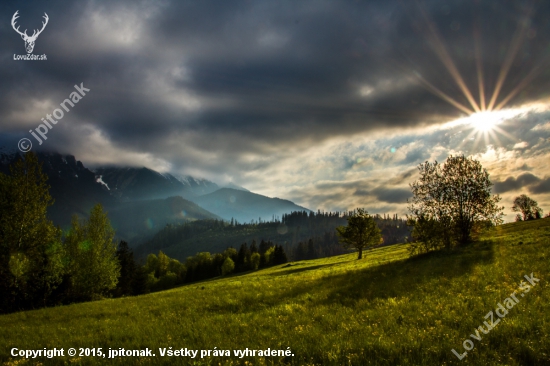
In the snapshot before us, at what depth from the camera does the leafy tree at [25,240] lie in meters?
25.8

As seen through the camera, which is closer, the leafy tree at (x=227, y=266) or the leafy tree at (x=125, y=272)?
the leafy tree at (x=125, y=272)

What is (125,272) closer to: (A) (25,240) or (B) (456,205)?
(A) (25,240)

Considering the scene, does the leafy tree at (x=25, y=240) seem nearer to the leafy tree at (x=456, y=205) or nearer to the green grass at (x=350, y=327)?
the green grass at (x=350, y=327)

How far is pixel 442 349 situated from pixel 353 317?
4.01m

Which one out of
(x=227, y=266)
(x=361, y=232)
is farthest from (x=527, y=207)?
A: (x=227, y=266)

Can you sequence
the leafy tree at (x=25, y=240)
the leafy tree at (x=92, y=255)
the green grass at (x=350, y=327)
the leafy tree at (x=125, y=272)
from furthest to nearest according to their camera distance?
the leafy tree at (x=125, y=272)
the leafy tree at (x=92, y=255)
the leafy tree at (x=25, y=240)
the green grass at (x=350, y=327)

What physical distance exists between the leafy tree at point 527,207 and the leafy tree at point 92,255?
15772 cm

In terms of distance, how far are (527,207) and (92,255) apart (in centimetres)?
16340

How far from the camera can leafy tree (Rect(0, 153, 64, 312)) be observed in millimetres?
25781

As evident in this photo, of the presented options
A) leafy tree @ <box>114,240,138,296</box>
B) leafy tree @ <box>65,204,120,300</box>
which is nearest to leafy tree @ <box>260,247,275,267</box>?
leafy tree @ <box>114,240,138,296</box>

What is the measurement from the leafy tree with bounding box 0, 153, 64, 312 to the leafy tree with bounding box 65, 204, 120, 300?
24.8 feet

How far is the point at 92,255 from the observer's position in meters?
39.2

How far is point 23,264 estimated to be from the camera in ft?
86.5

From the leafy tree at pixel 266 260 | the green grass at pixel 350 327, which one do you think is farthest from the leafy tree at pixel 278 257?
the green grass at pixel 350 327
